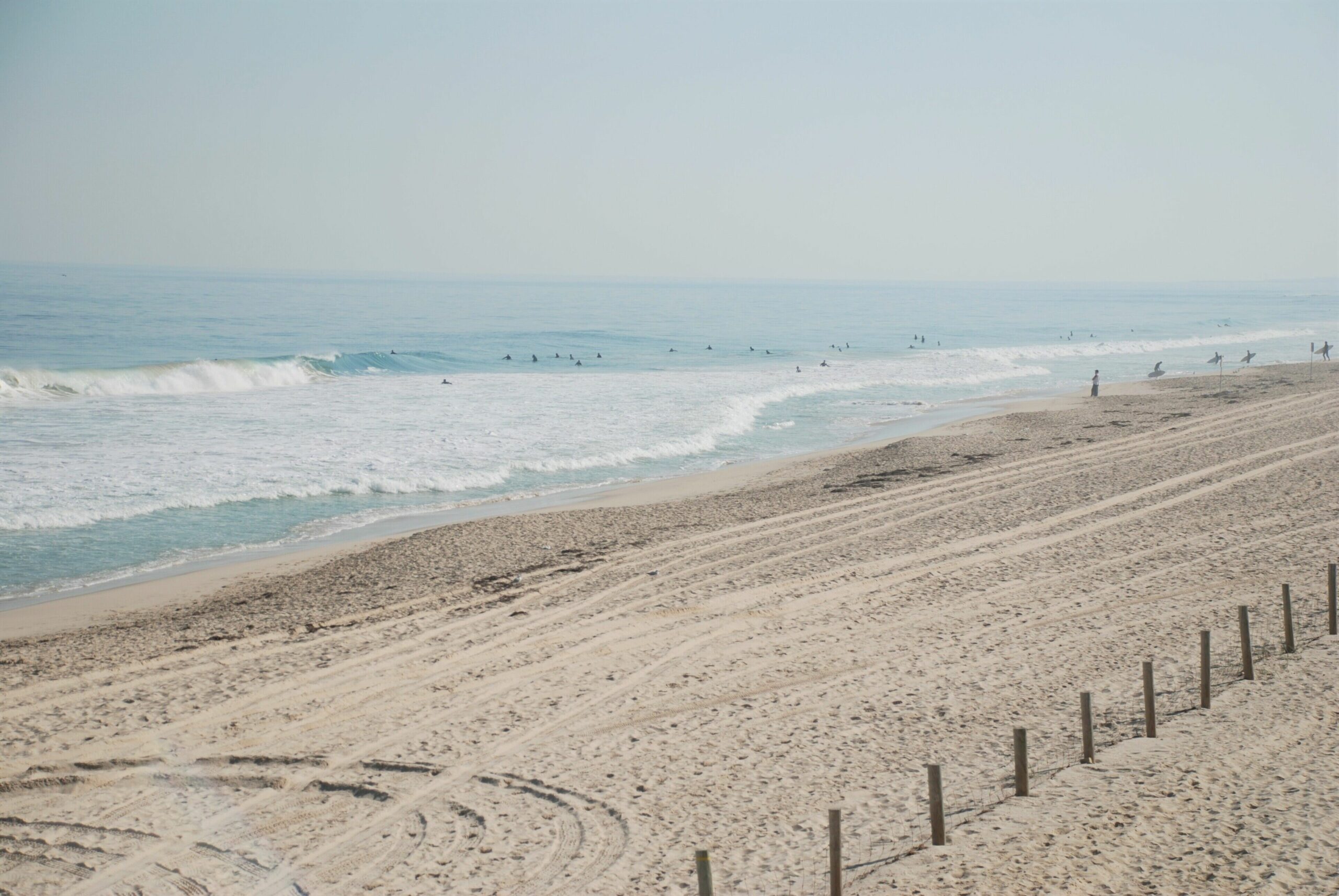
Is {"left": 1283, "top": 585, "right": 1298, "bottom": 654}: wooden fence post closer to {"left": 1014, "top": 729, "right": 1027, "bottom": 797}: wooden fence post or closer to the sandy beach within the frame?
the sandy beach

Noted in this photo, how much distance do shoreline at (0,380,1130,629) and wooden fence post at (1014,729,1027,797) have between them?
10811 mm

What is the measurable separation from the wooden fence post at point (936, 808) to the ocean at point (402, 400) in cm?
1231

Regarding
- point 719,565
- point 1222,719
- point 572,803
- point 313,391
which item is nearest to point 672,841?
point 572,803

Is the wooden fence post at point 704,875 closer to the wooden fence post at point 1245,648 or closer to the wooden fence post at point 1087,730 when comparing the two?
the wooden fence post at point 1087,730

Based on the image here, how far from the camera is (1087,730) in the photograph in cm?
734

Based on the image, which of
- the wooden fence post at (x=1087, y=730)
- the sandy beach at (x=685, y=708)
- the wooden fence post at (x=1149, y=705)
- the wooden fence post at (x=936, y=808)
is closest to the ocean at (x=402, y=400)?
the sandy beach at (x=685, y=708)

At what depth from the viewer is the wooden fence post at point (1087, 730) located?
23.7 feet

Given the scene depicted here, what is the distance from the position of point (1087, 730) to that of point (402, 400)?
29027 millimetres

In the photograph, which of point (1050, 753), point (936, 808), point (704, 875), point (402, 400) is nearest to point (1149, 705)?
point (1050, 753)

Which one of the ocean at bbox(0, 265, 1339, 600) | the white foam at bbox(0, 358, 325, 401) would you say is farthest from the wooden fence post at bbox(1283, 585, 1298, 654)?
the white foam at bbox(0, 358, 325, 401)

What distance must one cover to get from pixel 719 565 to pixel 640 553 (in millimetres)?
1334

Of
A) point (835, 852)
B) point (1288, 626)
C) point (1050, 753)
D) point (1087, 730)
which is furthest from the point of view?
point (1288, 626)

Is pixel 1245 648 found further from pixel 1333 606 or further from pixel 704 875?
pixel 704 875

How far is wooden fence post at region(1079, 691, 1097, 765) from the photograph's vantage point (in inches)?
284
